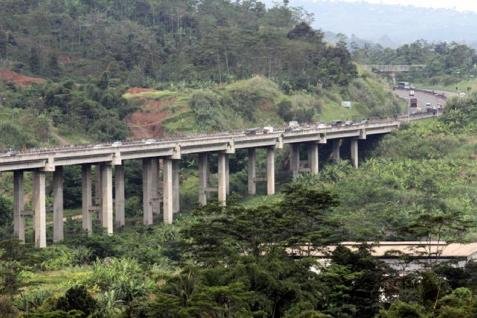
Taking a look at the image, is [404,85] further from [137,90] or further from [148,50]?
[137,90]

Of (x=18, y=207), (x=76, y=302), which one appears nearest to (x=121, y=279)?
(x=76, y=302)

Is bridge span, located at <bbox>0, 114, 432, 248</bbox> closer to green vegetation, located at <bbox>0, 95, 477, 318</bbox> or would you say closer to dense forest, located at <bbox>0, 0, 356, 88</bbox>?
green vegetation, located at <bbox>0, 95, 477, 318</bbox>

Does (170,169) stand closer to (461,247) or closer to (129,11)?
(461,247)

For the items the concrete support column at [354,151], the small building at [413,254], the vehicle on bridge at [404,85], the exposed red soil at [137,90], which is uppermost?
the vehicle on bridge at [404,85]

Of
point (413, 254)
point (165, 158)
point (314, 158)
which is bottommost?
point (413, 254)

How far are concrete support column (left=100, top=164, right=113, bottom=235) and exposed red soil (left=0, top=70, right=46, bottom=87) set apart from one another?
36662 millimetres

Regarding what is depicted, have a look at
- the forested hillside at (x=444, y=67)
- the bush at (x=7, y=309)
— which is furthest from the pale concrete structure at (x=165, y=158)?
the forested hillside at (x=444, y=67)

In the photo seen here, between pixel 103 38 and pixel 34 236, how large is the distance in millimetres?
63195

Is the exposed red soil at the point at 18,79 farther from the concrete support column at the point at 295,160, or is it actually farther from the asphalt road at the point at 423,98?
the asphalt road at the point at 423,98

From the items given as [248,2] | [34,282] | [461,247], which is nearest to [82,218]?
[34,282]

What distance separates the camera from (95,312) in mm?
51938

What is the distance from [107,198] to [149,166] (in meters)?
7.39

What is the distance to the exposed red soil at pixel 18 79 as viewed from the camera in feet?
407

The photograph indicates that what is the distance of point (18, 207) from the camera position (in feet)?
276
